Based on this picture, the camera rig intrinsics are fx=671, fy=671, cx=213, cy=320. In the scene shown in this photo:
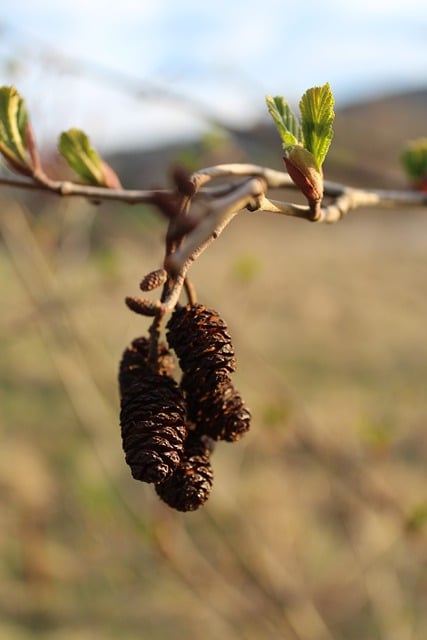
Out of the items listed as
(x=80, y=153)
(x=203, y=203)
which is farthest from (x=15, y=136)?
(x=203, y=203)

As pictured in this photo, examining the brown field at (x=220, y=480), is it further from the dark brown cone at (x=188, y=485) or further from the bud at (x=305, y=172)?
the bud at (x=305, y=172)

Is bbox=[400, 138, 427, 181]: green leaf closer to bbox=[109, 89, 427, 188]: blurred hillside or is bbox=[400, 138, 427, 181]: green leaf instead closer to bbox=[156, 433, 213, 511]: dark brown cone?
bbox=[156, 433, 213, 511]: dark brown cone

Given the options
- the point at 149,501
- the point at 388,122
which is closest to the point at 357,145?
the point at 149,501

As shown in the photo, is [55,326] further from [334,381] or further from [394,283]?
[394,283]

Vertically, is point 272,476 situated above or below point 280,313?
below

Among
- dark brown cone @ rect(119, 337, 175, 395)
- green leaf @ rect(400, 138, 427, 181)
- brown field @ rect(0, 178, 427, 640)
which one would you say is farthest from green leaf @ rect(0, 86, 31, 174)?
brown field @ rect(0, 178, 427, 640)
